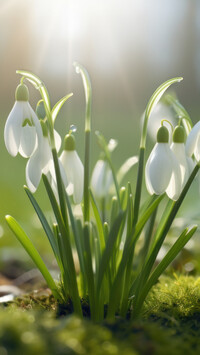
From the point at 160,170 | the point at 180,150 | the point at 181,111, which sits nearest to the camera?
the point at 160,170

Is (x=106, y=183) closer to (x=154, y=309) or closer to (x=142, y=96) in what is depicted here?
(x=154, y=309)

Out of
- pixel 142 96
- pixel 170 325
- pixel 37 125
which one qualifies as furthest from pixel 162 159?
pixel 142 96

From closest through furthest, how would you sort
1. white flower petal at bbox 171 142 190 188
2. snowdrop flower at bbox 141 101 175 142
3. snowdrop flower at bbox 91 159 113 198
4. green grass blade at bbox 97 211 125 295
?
green grass blade at bbox 97 211 125 295
white flower petal at bbox 171 142 190 188
snowdrop flower at bbox 141 101 175 142
snowdrop flower at bbox 91 159 113 198

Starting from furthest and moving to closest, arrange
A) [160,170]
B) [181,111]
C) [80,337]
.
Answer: [181,111], [160,170], [80,337]

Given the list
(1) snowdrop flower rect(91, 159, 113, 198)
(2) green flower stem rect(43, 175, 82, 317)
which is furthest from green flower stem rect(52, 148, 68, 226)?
(1) snowdrop flower rect(91, 159, 113, 198)

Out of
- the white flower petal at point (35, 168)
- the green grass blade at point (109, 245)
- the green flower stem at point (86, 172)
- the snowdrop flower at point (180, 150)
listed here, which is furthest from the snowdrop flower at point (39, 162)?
the snowdrop flower at point (180, 150)

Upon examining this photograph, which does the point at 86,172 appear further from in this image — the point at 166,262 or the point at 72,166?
the point at 166,262

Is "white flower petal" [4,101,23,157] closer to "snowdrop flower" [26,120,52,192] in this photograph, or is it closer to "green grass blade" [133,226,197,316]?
"snowdrop flower" [26,120,52,192]

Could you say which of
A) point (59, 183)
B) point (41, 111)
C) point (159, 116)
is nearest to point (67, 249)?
point (59, 183)
